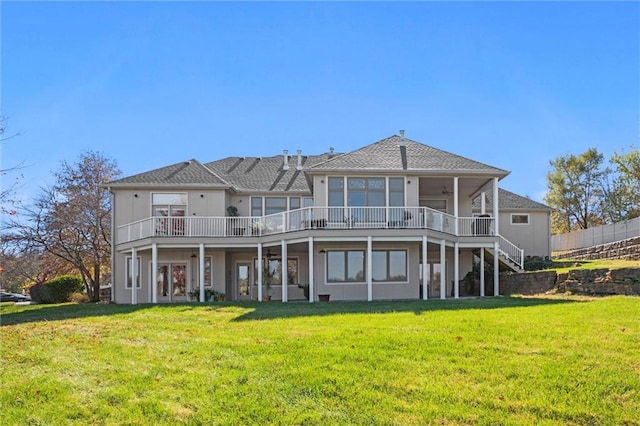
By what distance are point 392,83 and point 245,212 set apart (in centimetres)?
1004

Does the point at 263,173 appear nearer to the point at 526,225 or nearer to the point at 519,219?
the point at 519,219

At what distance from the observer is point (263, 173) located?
26.0 metres

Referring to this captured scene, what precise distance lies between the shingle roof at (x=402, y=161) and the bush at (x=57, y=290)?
14.9 m

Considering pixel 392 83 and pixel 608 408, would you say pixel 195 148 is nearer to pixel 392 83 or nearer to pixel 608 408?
pixel 392 83

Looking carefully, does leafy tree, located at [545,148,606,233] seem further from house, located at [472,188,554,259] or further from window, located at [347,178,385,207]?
window, located at [347,178,385,207]

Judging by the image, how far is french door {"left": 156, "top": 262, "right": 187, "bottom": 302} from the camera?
23.1 m

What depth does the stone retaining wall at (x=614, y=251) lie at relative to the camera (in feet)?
77.2

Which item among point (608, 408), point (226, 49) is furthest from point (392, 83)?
point (608, 408)

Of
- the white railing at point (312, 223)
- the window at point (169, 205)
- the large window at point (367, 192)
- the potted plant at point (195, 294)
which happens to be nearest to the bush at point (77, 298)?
the white railing at point (312, 223)

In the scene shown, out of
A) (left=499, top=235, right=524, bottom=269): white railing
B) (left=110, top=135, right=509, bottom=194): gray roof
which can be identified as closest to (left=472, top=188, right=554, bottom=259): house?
(left=499, top=235, right=524, bottom=269): white railing

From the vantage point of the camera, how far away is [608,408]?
691 centimetres

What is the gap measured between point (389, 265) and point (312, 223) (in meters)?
3.55

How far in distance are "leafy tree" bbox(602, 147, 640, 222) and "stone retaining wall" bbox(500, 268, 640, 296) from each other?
74.7 ft

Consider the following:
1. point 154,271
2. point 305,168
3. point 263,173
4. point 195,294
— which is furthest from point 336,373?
point 263,173
